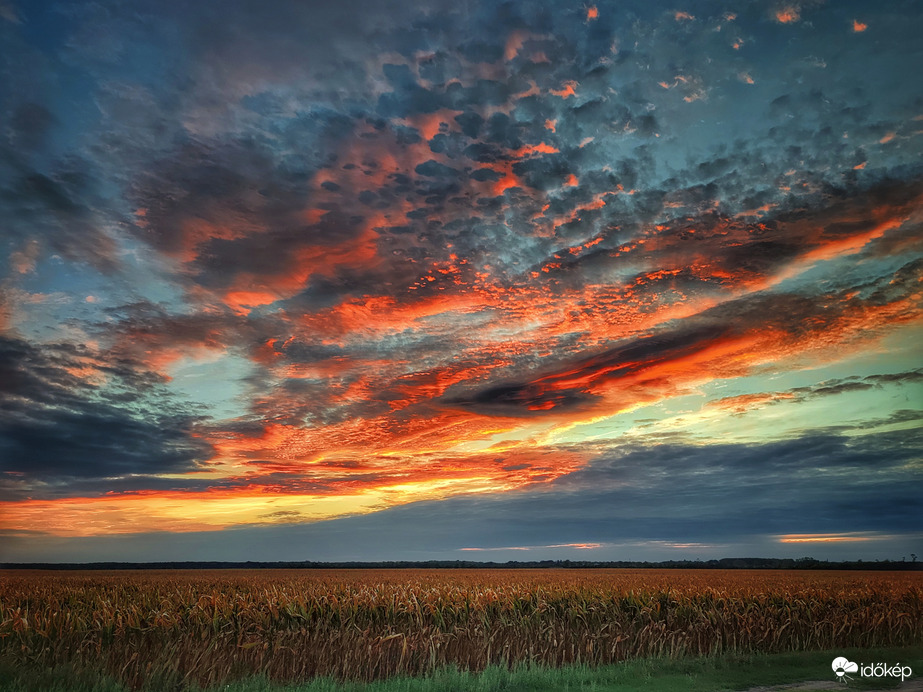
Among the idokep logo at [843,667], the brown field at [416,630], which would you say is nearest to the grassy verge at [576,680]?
the idokep logo at [843,667]

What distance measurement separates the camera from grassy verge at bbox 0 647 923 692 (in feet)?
40.3

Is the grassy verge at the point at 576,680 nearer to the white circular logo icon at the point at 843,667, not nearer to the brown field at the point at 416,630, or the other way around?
the white circular logo icon at the point at 843,667

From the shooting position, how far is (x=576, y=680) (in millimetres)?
13172

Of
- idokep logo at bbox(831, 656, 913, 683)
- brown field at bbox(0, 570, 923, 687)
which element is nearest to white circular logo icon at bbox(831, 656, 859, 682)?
idokep logo at bbox(831, 656, 913, 683)

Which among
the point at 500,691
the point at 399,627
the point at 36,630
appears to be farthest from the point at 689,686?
the point at 36,630

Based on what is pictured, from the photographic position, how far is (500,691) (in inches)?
479

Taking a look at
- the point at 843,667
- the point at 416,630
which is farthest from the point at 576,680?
the point at 843,667

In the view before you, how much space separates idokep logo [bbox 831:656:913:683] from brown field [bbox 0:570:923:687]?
10.6 feet

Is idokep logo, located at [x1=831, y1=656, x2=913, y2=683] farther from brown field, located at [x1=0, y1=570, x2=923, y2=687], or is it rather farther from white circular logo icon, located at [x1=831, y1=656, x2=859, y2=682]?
brown field, located at [x1=0, y1=570, x2=923, y2=687]

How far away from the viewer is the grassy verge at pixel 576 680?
12.3m

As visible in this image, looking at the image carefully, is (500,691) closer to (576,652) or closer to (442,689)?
(442,689)

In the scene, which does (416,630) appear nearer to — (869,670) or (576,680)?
(576,680)

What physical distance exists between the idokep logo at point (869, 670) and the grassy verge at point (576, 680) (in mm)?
227

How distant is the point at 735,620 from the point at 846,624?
4148mm
